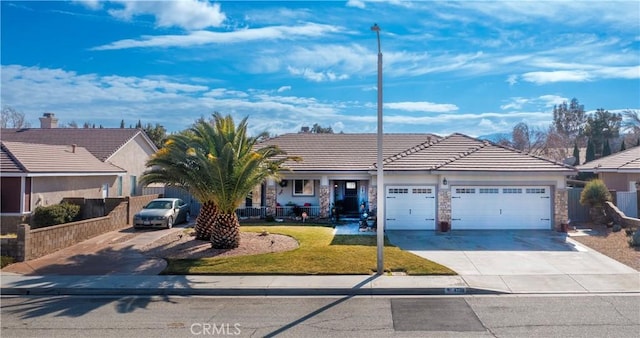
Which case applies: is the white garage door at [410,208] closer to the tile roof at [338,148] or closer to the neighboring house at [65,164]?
the tile roof at [338,148]

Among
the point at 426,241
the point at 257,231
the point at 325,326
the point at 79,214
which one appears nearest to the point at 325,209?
the point at 257,231

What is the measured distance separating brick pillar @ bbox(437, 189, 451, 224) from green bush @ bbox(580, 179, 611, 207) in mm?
6800

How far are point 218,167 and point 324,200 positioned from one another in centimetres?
1087

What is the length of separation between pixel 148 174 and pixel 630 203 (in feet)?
72.8

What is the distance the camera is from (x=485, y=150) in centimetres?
2305

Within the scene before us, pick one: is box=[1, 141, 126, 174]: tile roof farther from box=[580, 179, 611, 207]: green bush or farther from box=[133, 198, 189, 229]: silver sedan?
box=[580, 179, 611, 207]: green bush

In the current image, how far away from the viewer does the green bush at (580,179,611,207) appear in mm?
21453

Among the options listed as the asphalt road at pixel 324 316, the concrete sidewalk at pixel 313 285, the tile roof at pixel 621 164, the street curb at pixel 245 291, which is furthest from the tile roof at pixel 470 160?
the asphalt road at pixel 324 316

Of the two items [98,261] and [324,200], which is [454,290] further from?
[324,200]

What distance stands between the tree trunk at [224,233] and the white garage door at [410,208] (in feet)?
25.4

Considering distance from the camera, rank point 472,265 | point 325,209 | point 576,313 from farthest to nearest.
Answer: point 325,209, point 472,265, point 576,313

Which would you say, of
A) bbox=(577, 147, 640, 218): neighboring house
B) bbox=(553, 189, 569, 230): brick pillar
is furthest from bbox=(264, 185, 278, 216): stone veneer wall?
bbox=(577, 147, 640, 218): neighboring house

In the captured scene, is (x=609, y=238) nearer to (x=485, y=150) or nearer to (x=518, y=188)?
(x=518, y=188)

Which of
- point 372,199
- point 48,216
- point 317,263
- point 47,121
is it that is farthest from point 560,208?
point 47,121
